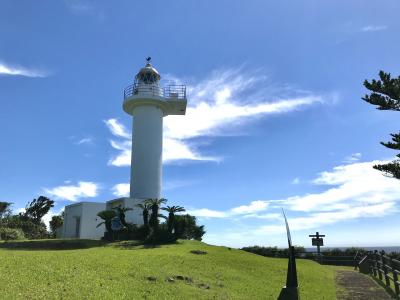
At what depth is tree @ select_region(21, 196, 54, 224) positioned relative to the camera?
5233 cm

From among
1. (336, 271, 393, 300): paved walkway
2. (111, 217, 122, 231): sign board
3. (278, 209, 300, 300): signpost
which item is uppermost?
(111, 217, 122, 231): sign board

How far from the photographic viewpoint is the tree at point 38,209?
52.3m

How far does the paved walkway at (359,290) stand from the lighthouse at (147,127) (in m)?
19.6

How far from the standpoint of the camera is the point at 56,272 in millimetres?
11891

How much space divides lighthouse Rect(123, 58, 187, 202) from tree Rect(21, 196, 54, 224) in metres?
21.1

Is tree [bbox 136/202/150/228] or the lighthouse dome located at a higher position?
the lighthouse dome

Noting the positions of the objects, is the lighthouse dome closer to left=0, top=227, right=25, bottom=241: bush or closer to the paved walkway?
left=0, top=227, right=25, bottom=241: bush

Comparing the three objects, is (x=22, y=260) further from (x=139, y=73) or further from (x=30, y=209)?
(x=30, y=209)

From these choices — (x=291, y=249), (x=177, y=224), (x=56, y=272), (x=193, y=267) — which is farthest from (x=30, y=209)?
(x=291, y=249)

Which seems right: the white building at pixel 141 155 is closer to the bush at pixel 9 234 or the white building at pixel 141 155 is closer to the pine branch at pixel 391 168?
the bush at pixel 9 234

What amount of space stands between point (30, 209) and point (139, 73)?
981 inches

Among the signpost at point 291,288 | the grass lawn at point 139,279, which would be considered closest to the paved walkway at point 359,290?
the grass lawn at point 139,279

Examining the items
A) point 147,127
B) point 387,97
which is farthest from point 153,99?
point 387,97

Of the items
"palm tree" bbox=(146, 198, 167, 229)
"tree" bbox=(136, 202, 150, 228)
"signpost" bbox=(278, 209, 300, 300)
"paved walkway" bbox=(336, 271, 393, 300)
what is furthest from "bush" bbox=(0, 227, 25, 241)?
"signpost" bbox=(278, 209, 300, 300)
